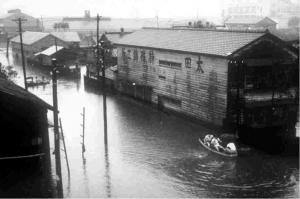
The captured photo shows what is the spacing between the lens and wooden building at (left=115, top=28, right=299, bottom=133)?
25953 mm

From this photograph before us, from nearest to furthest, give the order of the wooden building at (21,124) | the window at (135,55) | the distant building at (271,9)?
the wooden building at (21,124), the window at (135,55), the distant building at (271,9)

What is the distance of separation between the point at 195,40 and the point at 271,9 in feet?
379

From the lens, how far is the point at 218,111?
2692 cm

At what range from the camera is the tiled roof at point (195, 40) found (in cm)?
2706

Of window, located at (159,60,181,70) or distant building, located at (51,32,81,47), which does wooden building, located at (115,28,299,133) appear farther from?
distant building, located at (51,32,81,47)

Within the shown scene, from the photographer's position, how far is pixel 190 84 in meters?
30.0

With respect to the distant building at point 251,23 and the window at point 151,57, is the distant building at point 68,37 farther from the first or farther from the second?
the window at point 151,57

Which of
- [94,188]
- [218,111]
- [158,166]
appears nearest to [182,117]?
[218,111]

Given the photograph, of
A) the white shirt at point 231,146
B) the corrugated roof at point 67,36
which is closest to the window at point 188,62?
the white shirt at point 231,146

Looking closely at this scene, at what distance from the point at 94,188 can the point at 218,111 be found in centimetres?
1209

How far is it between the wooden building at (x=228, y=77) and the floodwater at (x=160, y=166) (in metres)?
2.22

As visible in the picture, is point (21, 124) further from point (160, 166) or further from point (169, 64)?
point (169, 64)

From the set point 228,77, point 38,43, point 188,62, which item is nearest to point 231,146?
point 228,77

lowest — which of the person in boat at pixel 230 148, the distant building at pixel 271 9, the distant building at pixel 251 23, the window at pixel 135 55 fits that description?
Result: the person in boat at pixel 230 148
